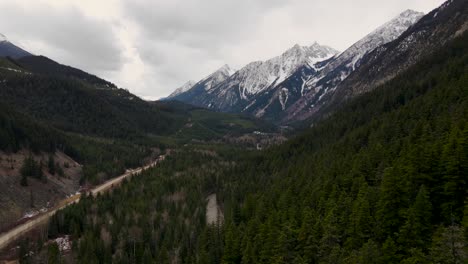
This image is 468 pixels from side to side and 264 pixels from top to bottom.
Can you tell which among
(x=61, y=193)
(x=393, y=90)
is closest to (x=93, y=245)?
(x=61, y=193)

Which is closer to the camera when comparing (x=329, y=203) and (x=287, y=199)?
(x=329, y=203)

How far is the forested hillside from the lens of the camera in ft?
161

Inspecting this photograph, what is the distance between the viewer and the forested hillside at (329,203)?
49.1 m

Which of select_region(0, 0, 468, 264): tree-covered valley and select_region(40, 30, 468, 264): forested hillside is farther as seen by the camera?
select_region(0, 0, 468, 264): tree-covered valley

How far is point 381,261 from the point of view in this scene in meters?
42.6

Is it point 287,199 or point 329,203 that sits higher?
point 329,203

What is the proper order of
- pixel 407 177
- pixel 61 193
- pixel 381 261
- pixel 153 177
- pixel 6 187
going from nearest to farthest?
pixel 381 261 → pixel 407 177 → pixel 6 187 → pixel 61 193 → pixel 153 177

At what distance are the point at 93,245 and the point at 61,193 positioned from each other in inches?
2718

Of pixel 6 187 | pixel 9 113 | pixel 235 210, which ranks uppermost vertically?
pixel 9 113

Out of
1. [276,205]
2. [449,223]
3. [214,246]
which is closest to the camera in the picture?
[449,223]

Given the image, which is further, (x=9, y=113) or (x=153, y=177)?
(x=9, y=113)

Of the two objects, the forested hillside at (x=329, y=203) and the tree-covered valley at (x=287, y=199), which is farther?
the tree-covered valley at (x=287, y=199)

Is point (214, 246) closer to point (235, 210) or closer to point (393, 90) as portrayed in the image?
point (235, 210)

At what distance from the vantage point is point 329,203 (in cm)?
6950
